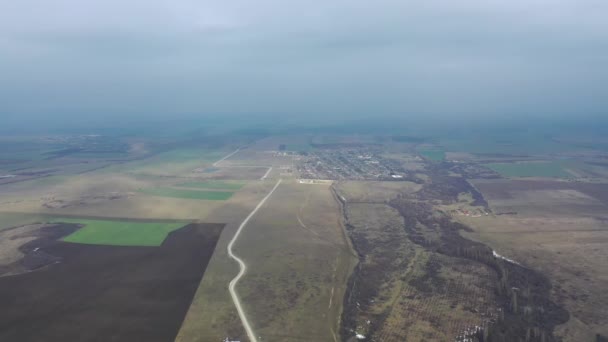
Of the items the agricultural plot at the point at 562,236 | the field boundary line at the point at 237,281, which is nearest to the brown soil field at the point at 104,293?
the field boundary line at the point at 237,281

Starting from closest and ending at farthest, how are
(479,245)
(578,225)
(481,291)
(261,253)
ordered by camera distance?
1. (481,291)
2. (261,253)
3. (479,245)
4. (578,225)

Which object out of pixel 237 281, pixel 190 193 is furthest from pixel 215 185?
pixel 237 281

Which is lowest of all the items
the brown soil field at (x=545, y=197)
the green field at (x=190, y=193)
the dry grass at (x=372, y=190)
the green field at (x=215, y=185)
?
the green field at (x=215, y=185)

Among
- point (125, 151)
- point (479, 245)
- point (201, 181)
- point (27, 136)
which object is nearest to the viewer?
point (479, 245)

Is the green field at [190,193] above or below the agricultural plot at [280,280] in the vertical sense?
above

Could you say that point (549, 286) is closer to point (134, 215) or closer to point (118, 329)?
point (118, 329)

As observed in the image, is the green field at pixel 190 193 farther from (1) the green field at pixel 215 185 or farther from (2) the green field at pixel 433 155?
(2) the green field at pixel 433 155

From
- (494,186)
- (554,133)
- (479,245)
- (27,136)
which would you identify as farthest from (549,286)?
(27,136)
